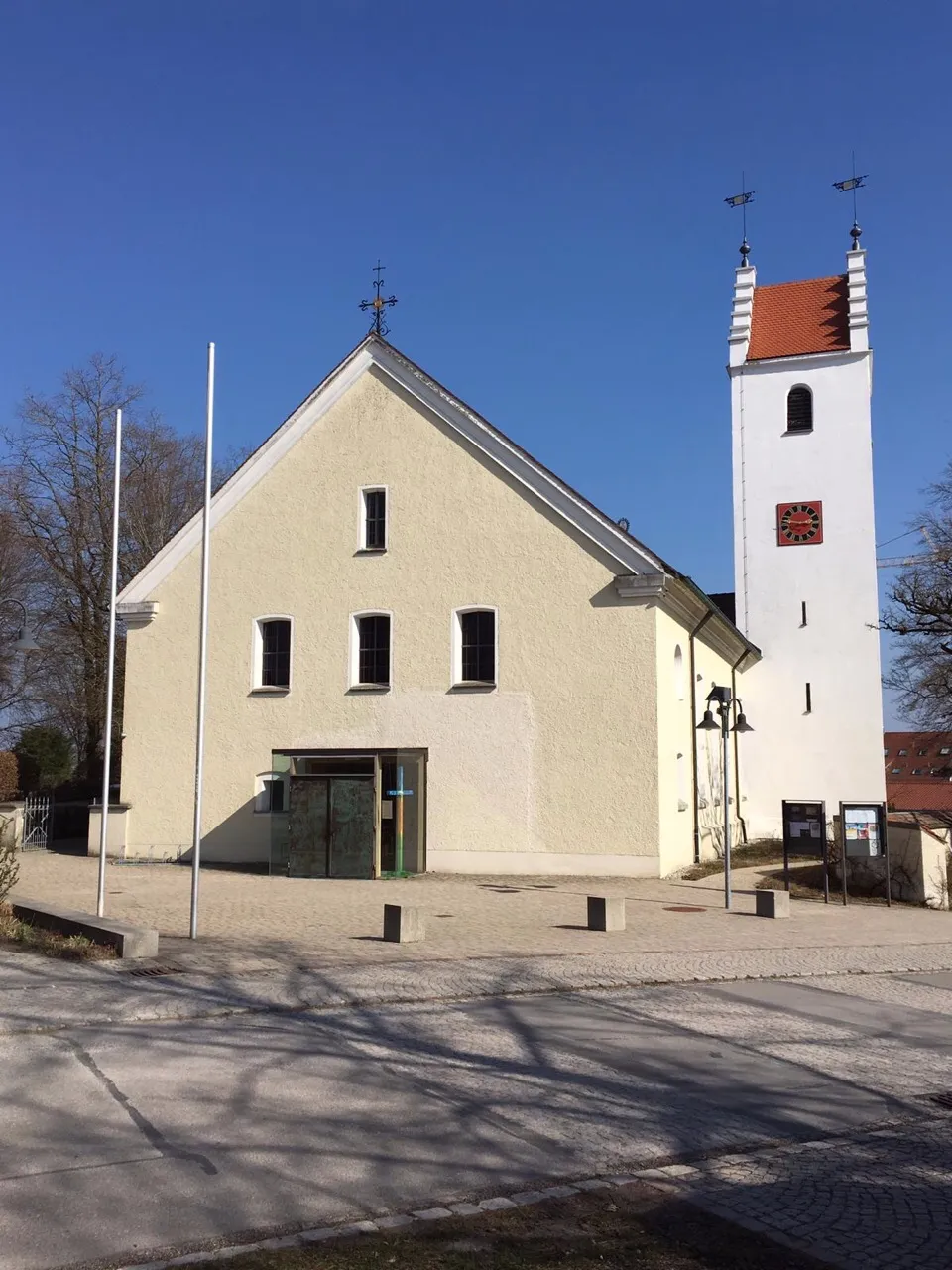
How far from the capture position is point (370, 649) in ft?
84.2

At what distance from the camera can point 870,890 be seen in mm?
21188

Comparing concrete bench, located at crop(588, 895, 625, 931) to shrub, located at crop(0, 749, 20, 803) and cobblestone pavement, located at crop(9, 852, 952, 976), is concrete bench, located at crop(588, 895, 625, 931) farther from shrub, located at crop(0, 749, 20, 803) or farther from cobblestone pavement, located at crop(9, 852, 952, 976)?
shrub, located at crop(0, 749, 20, 803)

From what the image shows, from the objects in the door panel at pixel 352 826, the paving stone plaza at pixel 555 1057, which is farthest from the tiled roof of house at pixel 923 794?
the paving stone plaza at pixel 555 1057

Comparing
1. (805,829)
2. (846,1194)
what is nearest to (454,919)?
(805,829)

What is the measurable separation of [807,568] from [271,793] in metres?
18.9

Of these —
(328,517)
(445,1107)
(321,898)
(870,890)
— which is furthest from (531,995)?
(328,517)

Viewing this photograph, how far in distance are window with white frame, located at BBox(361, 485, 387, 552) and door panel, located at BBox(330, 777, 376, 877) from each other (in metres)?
5.84

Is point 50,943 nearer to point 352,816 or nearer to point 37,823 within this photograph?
point 352,816

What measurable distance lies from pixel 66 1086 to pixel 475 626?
711 inches

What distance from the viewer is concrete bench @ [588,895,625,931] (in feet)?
50.0

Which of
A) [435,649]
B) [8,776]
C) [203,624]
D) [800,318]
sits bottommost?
[8,776]

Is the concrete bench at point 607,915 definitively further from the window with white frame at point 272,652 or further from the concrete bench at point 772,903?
the window with white frame at point 272,652

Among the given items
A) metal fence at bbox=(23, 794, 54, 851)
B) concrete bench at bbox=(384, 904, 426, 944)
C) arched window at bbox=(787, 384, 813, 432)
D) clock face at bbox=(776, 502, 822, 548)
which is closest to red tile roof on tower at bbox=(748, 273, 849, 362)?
arched window at bbox=(787, 384, 813, 432)

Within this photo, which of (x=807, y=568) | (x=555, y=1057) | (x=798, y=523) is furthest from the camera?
(x=798, y=523)
